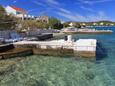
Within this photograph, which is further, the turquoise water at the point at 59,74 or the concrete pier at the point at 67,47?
the concrete pier at the point at 67,47

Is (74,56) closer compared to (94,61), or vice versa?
(94,61)

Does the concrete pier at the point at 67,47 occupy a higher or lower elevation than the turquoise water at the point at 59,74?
higher

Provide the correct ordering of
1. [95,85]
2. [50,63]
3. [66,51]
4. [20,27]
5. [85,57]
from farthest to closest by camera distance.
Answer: [20,27]
[66,51]
[85,57]
[50,63]
[95,85]

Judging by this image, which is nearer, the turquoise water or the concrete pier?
the turquoise water

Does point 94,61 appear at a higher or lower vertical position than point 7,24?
lower

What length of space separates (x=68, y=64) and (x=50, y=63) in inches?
75.5

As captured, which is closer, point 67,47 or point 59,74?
point 59,74

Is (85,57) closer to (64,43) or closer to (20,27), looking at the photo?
(64,43)

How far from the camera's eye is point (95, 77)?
15.8 metres

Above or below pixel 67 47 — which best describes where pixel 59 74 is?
below

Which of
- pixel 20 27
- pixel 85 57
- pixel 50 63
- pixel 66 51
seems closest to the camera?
pixel 50 63

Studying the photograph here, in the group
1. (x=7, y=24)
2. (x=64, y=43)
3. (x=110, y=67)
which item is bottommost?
(x=110, y=67)

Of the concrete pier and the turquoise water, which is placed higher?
the concrete pier

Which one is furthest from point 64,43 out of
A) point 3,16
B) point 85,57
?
point 3,16
